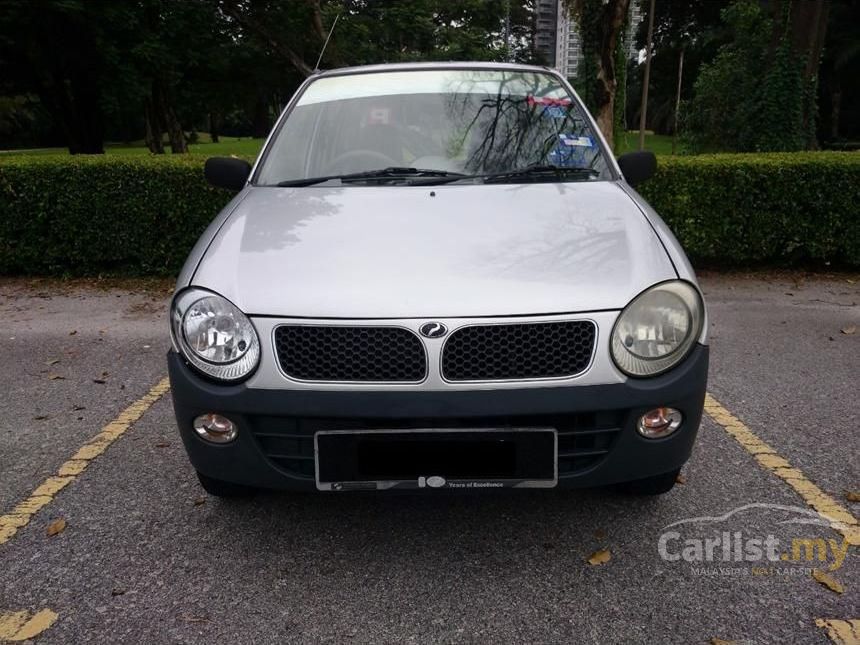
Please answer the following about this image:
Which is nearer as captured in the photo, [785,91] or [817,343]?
[817,343]

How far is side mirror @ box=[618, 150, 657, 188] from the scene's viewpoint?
129 inches

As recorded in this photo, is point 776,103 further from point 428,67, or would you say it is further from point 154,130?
point 154,130

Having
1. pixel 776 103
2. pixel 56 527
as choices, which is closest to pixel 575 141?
pixel 56 527

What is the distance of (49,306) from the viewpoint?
6109 millimetres

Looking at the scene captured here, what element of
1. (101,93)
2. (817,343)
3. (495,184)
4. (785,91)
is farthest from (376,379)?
(101,93)

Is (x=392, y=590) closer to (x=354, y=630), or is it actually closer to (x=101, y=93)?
(x=354, y=630)

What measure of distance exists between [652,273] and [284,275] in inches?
45.2

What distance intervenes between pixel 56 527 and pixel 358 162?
74.1 inches

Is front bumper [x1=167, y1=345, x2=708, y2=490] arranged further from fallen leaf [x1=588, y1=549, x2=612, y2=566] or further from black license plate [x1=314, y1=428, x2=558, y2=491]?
fallen leaf [x1=588, y1=549, x2=612, y2=566]

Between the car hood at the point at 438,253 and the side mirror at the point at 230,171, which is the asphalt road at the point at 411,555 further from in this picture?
the side mirror at the point at 230,171

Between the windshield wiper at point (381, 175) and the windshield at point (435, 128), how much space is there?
5cm

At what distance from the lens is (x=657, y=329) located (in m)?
2.17

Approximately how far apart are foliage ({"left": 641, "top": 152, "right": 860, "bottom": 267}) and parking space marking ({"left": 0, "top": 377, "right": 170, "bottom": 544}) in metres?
4.70

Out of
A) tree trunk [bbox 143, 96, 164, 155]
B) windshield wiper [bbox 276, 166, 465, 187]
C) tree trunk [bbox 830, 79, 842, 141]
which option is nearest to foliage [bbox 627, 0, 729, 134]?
tree trunk [bbox 830, 79, 842, 141]
